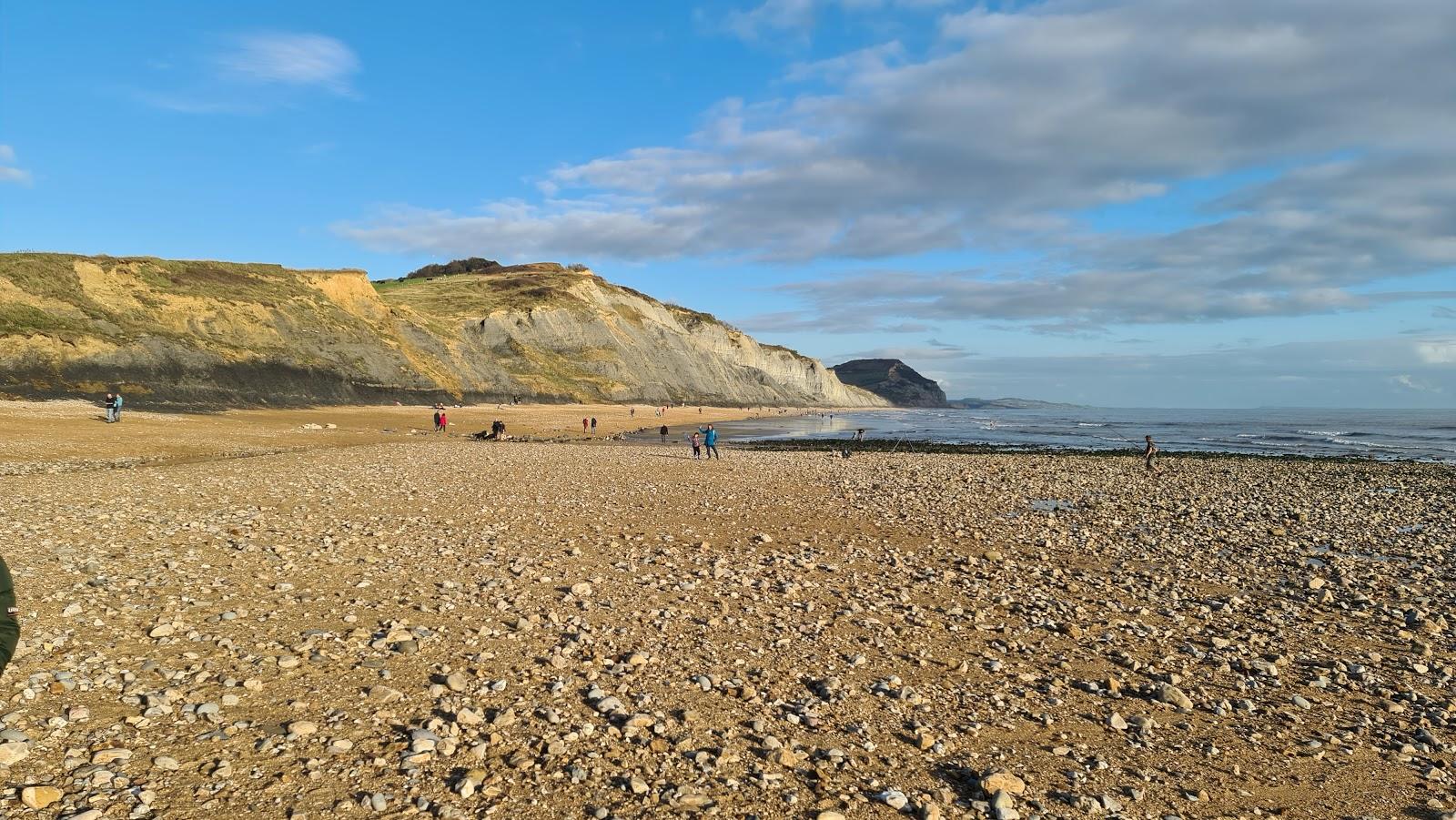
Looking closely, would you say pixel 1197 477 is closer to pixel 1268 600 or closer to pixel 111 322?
pixel 1268 600

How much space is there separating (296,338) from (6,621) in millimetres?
70807

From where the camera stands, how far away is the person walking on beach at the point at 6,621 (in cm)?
561

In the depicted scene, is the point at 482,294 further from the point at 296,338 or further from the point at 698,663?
the point at 698,663

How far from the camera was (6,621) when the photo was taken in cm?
574

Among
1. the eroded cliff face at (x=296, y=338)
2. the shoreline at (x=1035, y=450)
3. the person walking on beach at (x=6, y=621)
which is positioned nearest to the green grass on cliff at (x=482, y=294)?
the eroded cliff face at (x=296, y=338)

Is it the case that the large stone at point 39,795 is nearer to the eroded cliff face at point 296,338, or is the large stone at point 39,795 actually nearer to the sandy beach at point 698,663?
the sandy beach at point 698,663

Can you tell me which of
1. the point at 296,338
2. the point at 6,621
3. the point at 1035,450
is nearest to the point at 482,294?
the point at 296,338

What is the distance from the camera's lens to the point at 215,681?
7164 millimetres

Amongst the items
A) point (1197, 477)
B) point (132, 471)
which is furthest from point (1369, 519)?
point (132, 471)

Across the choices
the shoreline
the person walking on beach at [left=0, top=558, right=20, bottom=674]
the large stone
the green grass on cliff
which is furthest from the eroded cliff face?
the large stone

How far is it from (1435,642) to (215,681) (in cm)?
1487

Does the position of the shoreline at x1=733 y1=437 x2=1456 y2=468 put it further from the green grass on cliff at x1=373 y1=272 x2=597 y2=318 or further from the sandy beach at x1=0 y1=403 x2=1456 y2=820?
the green grass on cliff at x1=373 y1=272 x2=597 y2=318

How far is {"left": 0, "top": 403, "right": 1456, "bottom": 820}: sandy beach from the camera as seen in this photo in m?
5.79

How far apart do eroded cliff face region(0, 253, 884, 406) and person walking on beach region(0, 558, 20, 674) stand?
190ft
